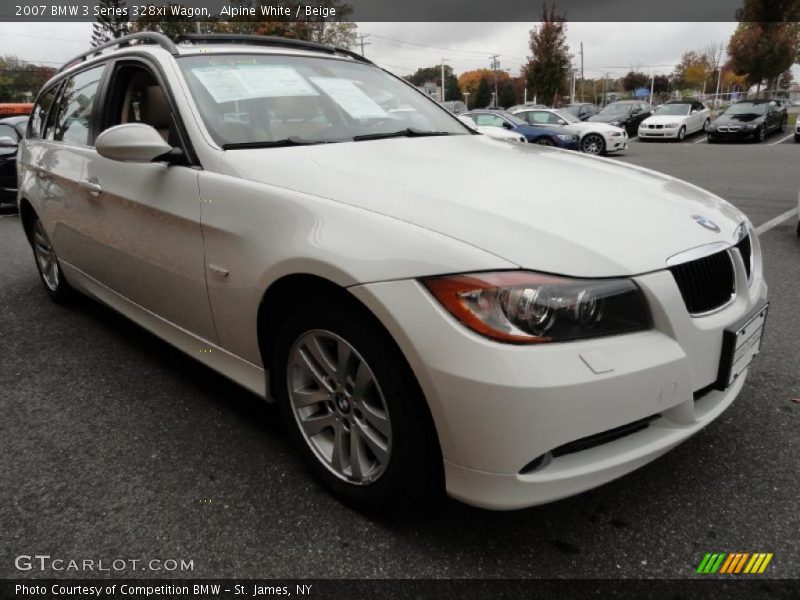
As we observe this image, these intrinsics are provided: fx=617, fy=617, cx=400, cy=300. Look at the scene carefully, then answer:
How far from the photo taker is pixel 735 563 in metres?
1.86

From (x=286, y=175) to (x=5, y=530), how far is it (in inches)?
60.5

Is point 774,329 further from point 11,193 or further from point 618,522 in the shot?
point 11,193

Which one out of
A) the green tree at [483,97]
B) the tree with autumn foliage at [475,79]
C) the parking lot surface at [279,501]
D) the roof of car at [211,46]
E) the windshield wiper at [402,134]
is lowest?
the parking lot surface at [279,501]

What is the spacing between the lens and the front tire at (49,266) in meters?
4.24

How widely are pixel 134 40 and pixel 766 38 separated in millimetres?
41375

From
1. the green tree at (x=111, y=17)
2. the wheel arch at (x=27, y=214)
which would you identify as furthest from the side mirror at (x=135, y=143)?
the green tree at (x=111, y=17)

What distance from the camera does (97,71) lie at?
11.1 feet

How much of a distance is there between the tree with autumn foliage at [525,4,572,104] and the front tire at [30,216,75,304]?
3987 cm

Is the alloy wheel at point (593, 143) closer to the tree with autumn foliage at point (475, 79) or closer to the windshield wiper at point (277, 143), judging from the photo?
the windshield wiper at point (277, 143)

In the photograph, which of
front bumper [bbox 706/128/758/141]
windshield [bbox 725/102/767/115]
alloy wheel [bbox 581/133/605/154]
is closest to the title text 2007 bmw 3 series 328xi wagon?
alloy wheel [bbox 581/133/605/154]

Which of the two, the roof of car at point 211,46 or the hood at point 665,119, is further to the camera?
the hood at point 665,119

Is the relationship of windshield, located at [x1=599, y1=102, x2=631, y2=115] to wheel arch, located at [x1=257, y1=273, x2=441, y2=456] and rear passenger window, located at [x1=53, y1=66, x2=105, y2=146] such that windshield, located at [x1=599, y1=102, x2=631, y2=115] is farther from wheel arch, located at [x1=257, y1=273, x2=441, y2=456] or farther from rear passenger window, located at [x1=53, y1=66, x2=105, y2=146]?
wheel arch, located at [x1=257, y1=273, x2=441, y2=456]

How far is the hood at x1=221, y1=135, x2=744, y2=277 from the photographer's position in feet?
5.62

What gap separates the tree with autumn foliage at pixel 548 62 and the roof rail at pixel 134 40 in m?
39.8
